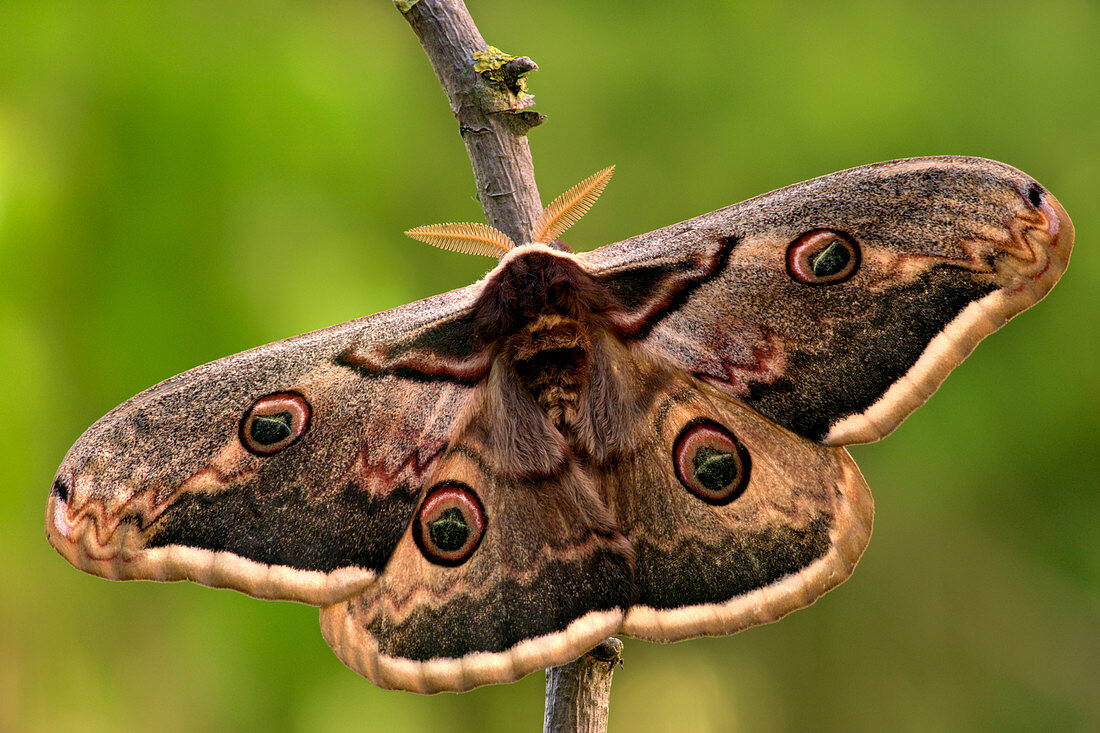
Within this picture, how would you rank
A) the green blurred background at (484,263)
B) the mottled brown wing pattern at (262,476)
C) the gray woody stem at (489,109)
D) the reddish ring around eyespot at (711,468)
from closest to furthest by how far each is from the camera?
the mottled brown wing pattern at (262,476) < the reddish ring around eyespot at (711,468) < the gray woody stem at (489,109) < the green blurred background at (484,263)

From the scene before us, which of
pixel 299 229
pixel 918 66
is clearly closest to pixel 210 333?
pixel 299 229

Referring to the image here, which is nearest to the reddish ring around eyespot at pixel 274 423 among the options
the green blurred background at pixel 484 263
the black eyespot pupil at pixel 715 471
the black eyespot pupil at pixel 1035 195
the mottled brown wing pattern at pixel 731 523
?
the mottled brown wing pattern at pixel 731 523

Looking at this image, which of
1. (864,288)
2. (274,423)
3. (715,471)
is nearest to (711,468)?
(715,471)

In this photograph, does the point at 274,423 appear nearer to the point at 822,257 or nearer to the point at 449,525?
the point at 449,525

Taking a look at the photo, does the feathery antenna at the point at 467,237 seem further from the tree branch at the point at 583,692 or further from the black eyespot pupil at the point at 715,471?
the tree branch at the point at 583,692

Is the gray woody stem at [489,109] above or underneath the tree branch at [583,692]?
above

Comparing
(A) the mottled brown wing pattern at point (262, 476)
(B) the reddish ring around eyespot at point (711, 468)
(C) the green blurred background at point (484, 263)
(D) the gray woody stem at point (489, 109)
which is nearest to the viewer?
(A) the mottled brown wing pattern at point (262, 476)

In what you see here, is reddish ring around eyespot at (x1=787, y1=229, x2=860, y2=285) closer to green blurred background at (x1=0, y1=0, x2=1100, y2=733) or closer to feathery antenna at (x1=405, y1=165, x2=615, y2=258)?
feathery antenna at (x1=405, y1=165, x2=615, y2=258)
